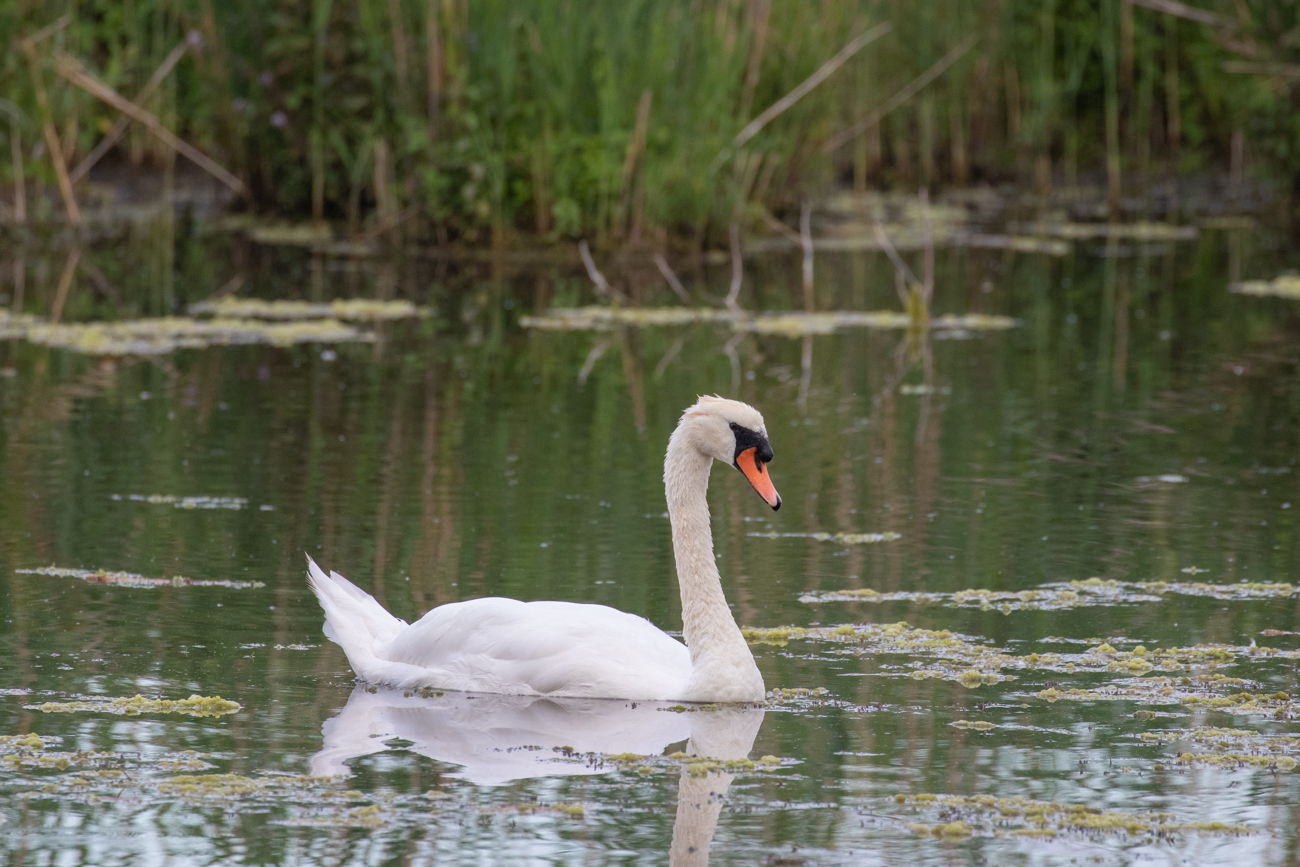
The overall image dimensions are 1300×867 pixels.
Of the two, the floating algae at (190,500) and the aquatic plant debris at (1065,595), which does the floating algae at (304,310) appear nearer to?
the floating algae at (190,500)

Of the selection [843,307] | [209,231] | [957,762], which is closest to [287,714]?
[957,762]

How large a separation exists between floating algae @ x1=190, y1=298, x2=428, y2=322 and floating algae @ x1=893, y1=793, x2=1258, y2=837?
10.3 m

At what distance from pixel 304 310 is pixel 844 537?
7.24m

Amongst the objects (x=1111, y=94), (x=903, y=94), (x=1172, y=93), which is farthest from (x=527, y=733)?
(x=1172, y=93)

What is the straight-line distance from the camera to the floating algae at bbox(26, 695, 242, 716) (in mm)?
5934

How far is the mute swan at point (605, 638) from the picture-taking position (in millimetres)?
6227

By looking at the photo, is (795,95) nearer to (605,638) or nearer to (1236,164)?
(1236,164)

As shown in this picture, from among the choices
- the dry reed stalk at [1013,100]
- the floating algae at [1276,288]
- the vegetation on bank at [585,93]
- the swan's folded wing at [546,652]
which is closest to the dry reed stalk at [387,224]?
the vegetation on bank at [585,93]

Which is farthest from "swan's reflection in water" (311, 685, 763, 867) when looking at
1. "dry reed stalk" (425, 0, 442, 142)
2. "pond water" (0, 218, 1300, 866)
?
"dry reed stalk" (425, 0, 442, 142)

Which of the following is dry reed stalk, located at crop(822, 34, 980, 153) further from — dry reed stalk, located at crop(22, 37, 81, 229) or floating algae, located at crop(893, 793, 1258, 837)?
floating algae, located at crop(893, 793, 1258, 837)

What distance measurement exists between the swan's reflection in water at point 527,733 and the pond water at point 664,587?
2cm

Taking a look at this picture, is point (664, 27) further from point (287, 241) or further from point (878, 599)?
point (878, 599)

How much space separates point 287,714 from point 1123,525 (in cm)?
404

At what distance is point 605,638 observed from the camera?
6.32 metres
